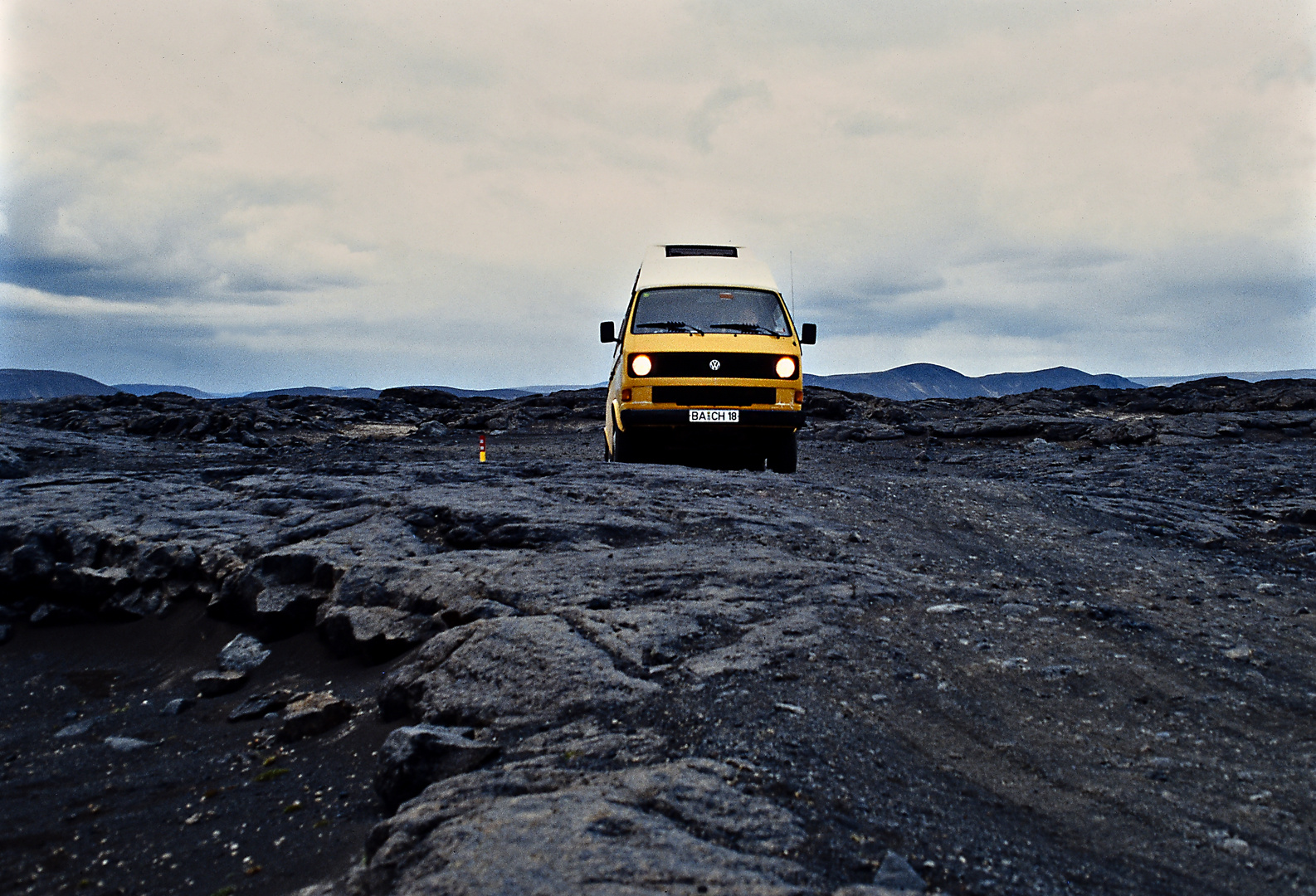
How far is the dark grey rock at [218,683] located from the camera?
4.65 meters

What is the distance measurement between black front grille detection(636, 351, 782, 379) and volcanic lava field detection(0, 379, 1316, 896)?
45.5 inches

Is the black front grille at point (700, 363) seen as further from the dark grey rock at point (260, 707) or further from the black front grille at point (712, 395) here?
the dark grey rock at point (260, 707)

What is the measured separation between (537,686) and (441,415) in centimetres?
2696

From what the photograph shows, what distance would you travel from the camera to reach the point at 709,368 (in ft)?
28.1

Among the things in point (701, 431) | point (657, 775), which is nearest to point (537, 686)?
point (657, 775)

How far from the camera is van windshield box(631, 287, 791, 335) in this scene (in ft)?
29.3

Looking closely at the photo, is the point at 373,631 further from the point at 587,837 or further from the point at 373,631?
the point at 587,837

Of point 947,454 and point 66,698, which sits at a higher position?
point 947,454

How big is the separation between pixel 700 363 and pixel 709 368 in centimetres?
11

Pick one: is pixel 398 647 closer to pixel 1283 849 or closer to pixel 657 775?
pixel 657 775

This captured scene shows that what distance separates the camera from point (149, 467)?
405 inches

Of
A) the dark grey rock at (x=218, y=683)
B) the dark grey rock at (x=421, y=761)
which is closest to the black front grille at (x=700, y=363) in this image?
the dark grey rock at (x=218, y=683)

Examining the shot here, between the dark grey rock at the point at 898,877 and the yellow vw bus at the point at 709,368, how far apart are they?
662cm

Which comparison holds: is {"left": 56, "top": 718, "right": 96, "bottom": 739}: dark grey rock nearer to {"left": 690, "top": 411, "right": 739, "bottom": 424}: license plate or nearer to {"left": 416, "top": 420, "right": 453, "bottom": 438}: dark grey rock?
{"left": 690, "top": 411, "right": 739, "bottom": 424}: license plate
